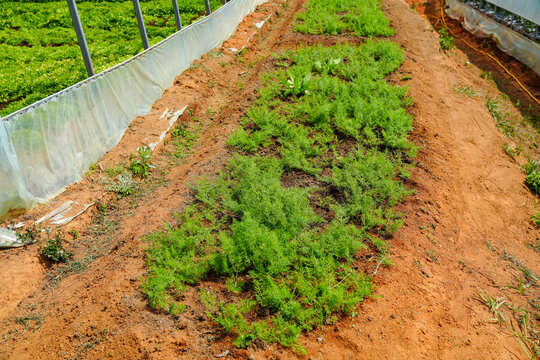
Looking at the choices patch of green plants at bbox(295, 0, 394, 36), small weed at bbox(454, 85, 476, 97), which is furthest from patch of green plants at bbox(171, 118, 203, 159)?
patch of green plants at bbox(295, 0, 394, 36)

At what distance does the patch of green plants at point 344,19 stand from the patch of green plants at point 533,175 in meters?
6.94

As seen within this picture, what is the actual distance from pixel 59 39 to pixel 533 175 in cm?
1420

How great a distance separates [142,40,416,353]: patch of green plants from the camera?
442cm

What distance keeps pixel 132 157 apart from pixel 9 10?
13628mm

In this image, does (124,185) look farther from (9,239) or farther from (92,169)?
(9,239)

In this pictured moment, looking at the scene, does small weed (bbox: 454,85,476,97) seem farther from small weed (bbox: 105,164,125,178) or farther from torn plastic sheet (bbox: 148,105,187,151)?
small weed (bbox: 105,164,125,178)

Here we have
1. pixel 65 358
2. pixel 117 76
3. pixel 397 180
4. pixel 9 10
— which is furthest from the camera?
pixel 9 10

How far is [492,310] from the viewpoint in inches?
185

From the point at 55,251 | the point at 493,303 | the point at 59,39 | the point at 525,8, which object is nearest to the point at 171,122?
the point at 55,251

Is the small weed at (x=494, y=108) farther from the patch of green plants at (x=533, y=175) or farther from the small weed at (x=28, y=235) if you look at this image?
the small weed at (x=28, y=235)

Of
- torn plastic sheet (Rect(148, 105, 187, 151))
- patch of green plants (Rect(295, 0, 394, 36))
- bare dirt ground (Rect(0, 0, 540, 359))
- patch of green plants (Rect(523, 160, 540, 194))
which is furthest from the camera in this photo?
patch of green plants (Rect(295, 0, 394, 36))

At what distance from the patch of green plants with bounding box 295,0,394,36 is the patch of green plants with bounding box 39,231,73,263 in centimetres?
1090

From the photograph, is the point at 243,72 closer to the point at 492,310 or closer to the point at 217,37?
the point at 217,37

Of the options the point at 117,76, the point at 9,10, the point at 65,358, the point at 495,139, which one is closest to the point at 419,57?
the point at 495,139
